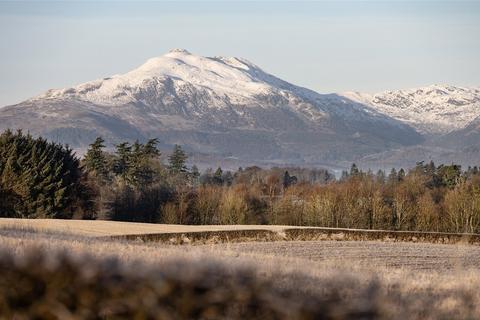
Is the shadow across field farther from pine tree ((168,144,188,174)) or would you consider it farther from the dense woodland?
pine tree ((168,144,188,174))

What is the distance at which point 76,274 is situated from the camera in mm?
9766

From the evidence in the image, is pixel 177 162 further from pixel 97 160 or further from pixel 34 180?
pixel 34 180

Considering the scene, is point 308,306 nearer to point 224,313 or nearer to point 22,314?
point 224,313

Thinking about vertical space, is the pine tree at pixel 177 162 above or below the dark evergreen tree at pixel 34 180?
above

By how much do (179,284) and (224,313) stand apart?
1.99ft

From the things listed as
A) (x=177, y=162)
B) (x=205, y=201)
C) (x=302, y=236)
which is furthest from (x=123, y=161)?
(x=302, y=236)

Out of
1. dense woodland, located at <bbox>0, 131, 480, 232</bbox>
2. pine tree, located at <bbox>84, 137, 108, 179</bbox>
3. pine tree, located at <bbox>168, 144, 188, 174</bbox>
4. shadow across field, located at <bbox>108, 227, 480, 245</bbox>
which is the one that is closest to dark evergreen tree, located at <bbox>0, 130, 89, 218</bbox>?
dense woodland, located at <bbox>0, 131, 480, 232</bbox>

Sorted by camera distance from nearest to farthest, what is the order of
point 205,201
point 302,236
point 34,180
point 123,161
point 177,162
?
point 302,236
point 34,180
point 205,201
point 123,161
point 177,162

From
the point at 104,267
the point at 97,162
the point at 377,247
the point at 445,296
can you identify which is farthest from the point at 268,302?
the point at 97,162

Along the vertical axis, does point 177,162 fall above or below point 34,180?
above

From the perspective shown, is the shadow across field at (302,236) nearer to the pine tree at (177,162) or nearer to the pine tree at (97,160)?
the pine tree at (97,160)

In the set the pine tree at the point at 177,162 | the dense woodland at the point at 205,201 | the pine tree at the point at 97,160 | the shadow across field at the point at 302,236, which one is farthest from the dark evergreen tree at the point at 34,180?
the pine tree at the point at 177,162

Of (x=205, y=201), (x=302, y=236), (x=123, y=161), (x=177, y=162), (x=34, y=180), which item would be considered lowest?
(x=302, y=236)

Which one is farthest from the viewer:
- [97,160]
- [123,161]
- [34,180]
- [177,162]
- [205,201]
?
[177,162]
